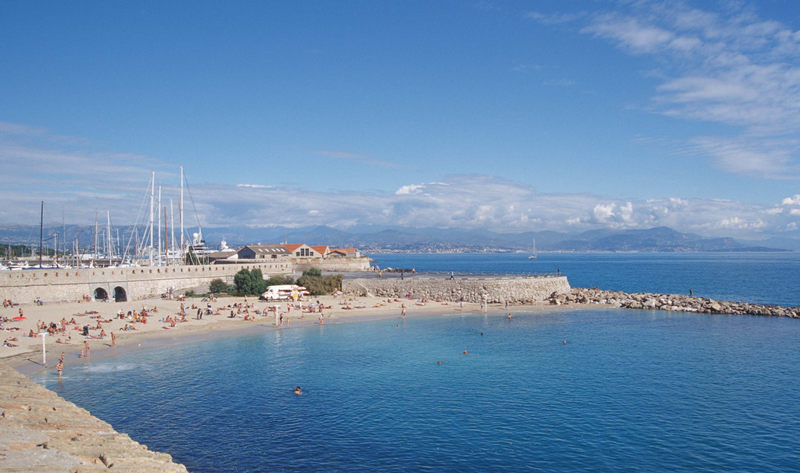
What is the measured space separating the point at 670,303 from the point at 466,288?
61.3 feet

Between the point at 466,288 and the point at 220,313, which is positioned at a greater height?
the point at 466,288

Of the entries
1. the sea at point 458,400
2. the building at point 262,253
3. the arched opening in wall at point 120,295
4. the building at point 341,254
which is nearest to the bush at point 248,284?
the arched opening in wall at point 120,295

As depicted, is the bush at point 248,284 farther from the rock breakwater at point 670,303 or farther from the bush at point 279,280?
the rock breakwater at point 670,303

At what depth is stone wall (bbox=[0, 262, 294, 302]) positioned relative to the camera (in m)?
41.6

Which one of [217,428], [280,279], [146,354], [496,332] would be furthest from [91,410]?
[280,279]

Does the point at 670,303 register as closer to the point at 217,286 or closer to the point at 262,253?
the point at 217,286

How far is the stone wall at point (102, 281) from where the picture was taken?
4162 cm

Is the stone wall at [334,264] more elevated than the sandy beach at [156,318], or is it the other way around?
the stone wall at [334,264]

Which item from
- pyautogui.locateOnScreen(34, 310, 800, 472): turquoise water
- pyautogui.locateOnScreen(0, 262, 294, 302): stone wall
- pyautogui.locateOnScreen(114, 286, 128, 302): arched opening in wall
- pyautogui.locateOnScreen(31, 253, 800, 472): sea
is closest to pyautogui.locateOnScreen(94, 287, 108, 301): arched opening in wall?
pyautogui.locateOnScreen(0, 262, 294, 302): stone wall

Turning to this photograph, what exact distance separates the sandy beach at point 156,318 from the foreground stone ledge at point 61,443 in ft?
35.5

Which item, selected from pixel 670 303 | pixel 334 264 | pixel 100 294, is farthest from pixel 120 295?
pixel 670 303

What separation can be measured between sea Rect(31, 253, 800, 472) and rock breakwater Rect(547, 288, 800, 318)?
32.2 ft

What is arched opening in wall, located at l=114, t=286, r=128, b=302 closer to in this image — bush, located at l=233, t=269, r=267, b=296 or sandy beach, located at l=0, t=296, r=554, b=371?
sandy beach, located at l=0, t=296, r=554, b=371

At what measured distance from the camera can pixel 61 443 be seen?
12750mm
